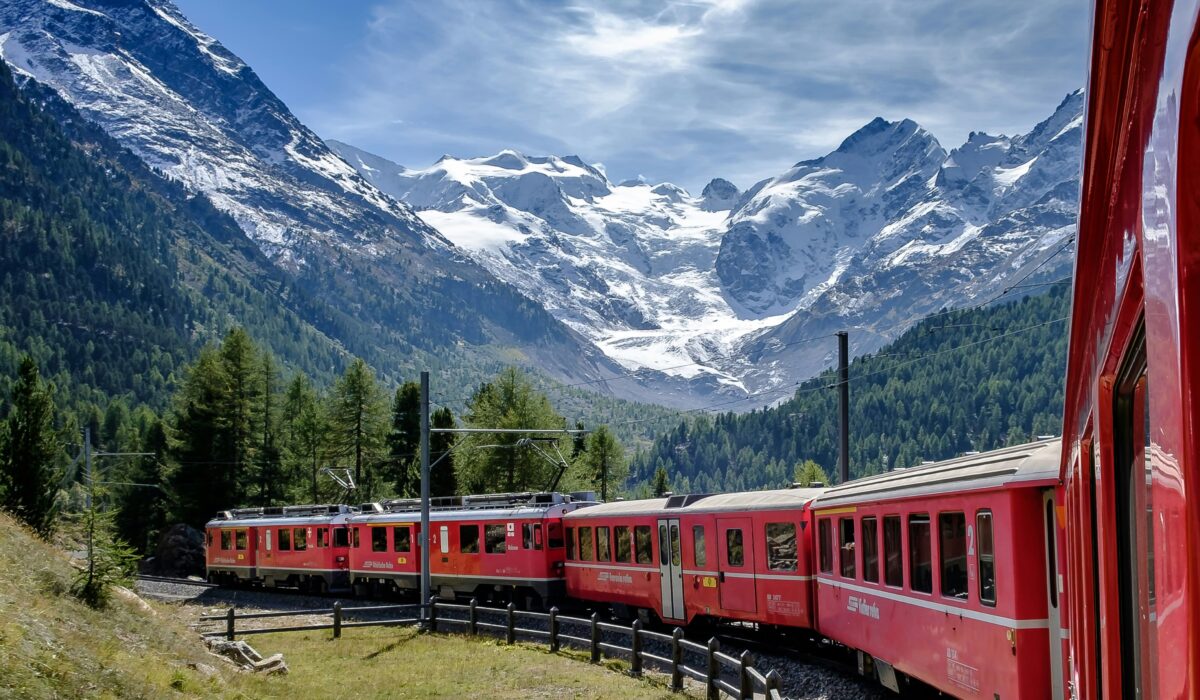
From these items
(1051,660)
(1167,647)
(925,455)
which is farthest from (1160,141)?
(925,455)

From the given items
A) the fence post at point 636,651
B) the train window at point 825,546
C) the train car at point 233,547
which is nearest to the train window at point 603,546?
the fence post at point 636,651

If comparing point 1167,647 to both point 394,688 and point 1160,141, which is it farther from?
point 394,688

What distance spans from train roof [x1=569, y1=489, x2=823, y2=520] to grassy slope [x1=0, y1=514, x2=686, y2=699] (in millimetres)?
4011

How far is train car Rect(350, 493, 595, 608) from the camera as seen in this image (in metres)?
33.1

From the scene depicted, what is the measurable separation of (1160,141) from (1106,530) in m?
2.15

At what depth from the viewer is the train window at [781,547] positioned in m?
21.1

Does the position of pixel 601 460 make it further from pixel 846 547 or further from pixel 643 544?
pixel 846 547

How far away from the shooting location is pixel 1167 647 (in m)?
1.96

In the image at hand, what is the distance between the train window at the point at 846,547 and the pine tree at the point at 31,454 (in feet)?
102

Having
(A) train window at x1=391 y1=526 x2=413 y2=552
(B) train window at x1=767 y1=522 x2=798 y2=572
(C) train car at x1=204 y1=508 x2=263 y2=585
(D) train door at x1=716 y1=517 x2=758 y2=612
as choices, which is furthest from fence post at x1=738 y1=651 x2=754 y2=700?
(C) train car at x1=204 y1=508 x2=263 y2=585

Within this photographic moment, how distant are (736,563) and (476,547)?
46.7ft

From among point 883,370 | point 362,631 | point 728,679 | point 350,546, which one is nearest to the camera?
point 728,679

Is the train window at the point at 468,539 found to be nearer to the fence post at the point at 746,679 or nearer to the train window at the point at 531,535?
the train window at the point at 531,535

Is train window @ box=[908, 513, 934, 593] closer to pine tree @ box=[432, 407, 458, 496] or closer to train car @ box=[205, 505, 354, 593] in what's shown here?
train car @ box=[205, 505, 354, 593]
